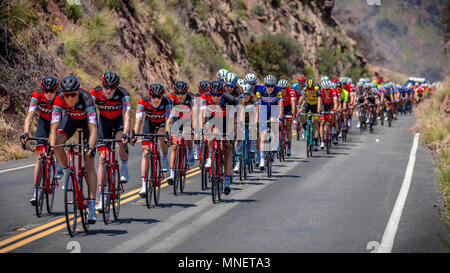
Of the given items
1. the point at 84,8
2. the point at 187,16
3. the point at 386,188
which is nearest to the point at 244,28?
the point at 187,16

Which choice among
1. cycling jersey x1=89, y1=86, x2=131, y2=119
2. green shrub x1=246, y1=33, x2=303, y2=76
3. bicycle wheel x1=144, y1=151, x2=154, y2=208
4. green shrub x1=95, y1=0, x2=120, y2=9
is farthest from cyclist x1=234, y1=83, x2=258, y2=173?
A: green shrub x1=246, y1=33, x2=303, y2=76

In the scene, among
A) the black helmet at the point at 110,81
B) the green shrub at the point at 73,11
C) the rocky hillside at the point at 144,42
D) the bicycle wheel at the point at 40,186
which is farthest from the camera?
the green shrub at the point at 73,11

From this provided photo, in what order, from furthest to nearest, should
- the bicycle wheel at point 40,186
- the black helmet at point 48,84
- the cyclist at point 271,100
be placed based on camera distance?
1. the cyclist at point 271,100
2. the black helmet at point 48,84
3. the bicycle wheel at point 40,186

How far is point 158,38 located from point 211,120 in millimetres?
21398

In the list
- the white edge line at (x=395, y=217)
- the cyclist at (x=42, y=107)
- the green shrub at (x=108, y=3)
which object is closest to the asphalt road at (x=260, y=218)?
the white edge line at (x=395, y=217)

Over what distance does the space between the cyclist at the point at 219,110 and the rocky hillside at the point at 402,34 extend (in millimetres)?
159606

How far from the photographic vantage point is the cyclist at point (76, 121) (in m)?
8.61

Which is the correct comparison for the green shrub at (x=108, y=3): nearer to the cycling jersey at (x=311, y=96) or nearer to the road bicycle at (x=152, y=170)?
the cycling jersey at (x=311, y=96)

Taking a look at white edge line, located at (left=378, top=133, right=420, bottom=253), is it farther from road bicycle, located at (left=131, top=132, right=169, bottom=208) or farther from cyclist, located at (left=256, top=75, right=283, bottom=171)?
road bicycle, located at (left=131, top=132, right=169, bottom=208)

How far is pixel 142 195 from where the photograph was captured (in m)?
10.2

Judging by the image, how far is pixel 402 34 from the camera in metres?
185

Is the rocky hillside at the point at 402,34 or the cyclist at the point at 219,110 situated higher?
the rocky hillside at the point at 402,34

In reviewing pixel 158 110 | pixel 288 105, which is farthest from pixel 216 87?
pixel 288 105

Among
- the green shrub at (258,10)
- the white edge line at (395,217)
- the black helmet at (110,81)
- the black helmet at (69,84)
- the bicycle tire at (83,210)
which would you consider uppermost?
the green shrub at (258,10)
